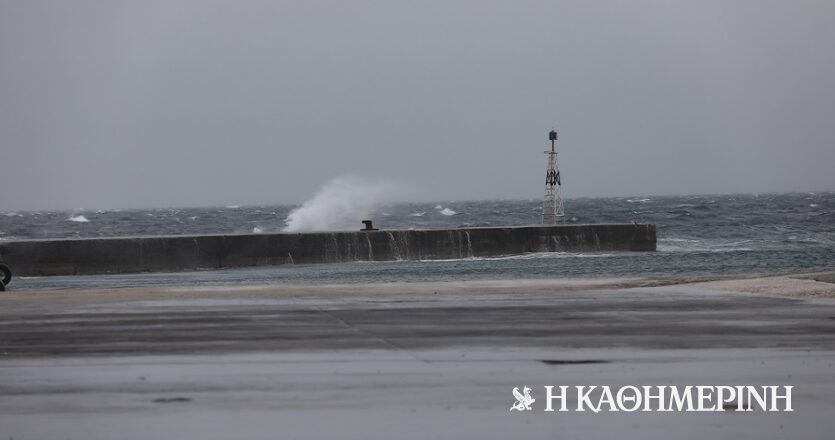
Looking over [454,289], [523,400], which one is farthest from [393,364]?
[454,289]

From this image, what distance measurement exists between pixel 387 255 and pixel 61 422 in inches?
1054

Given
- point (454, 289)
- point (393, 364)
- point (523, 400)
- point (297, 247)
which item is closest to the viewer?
point (523, 400)

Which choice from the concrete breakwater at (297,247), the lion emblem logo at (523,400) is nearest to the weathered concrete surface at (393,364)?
the lion emblem logo at (523,400)

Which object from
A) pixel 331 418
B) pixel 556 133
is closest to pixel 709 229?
pixel 556 133

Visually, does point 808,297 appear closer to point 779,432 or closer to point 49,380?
point 779,432

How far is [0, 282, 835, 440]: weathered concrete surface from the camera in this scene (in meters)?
7.16

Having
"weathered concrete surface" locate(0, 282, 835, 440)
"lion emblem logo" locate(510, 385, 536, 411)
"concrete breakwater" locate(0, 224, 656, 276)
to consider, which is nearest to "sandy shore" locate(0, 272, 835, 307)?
"weathered concrete surface" locate(0, 282, 835, 440)

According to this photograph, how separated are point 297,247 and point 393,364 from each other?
24062 millimetres

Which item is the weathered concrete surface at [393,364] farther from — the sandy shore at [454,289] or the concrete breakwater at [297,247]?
the concrete breakwater at [297,247]

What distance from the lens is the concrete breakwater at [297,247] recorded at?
30609mm

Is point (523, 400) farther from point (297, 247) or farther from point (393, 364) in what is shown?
point (297, 247)

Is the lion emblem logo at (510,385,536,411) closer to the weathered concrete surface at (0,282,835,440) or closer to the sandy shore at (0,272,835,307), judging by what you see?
the weathered concrete surface at (0,282,835,440)

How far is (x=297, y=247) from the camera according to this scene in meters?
33.3

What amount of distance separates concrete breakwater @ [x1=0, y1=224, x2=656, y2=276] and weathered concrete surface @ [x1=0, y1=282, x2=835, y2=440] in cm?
1551
